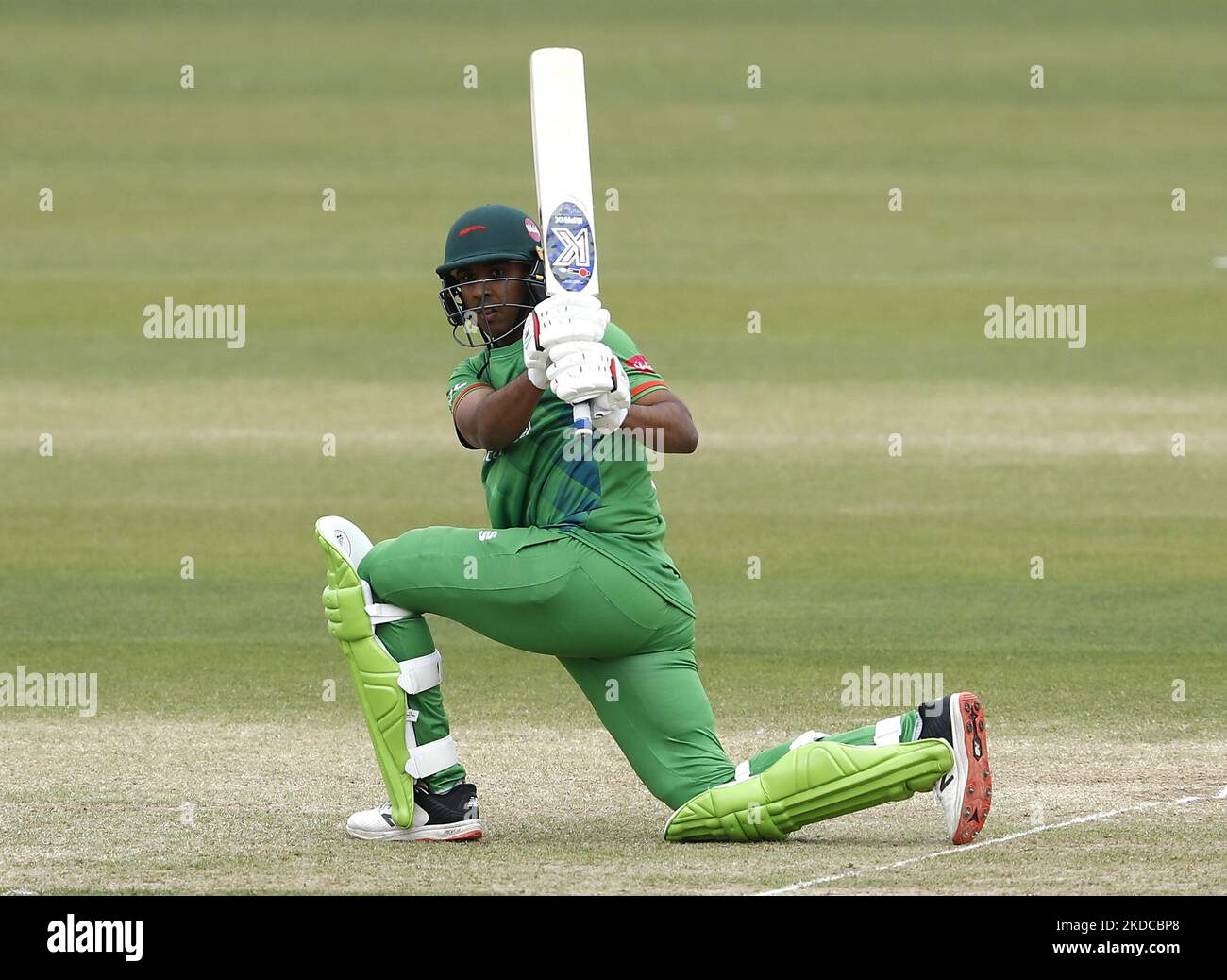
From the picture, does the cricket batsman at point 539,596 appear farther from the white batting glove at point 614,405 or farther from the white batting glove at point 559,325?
the white batting glove at point 559,325

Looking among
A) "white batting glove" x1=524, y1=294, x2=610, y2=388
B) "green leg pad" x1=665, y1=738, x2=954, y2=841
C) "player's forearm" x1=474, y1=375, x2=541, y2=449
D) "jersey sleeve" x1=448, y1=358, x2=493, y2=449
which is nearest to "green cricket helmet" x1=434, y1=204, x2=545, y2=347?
"jersey sleeve" x1=448, y1=358, x2=493, y2=449

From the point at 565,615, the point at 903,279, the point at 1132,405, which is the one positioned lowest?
the point at 565,615

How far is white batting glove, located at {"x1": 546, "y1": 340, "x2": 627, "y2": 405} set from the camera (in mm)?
5777

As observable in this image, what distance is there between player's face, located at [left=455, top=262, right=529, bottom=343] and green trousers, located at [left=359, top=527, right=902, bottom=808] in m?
0.64

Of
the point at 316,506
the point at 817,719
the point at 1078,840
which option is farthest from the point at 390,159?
the point at 1078,840

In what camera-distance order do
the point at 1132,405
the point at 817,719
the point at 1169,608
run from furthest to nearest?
the point at 1132,405 < the point at 1169,608 < the point at 817,719

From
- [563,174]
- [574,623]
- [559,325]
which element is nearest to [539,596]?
[574,623]

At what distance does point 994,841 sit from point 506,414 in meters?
1.83

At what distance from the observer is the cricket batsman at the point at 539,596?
20.1 feet

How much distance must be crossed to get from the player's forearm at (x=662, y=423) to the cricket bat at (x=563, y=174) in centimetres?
38

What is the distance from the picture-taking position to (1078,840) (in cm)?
609

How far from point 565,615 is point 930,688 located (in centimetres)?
329

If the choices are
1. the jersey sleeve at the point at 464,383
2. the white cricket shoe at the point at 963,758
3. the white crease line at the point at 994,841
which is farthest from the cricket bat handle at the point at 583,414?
the white crease line at the point at 994,841

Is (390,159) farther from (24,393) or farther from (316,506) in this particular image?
(316,506)
